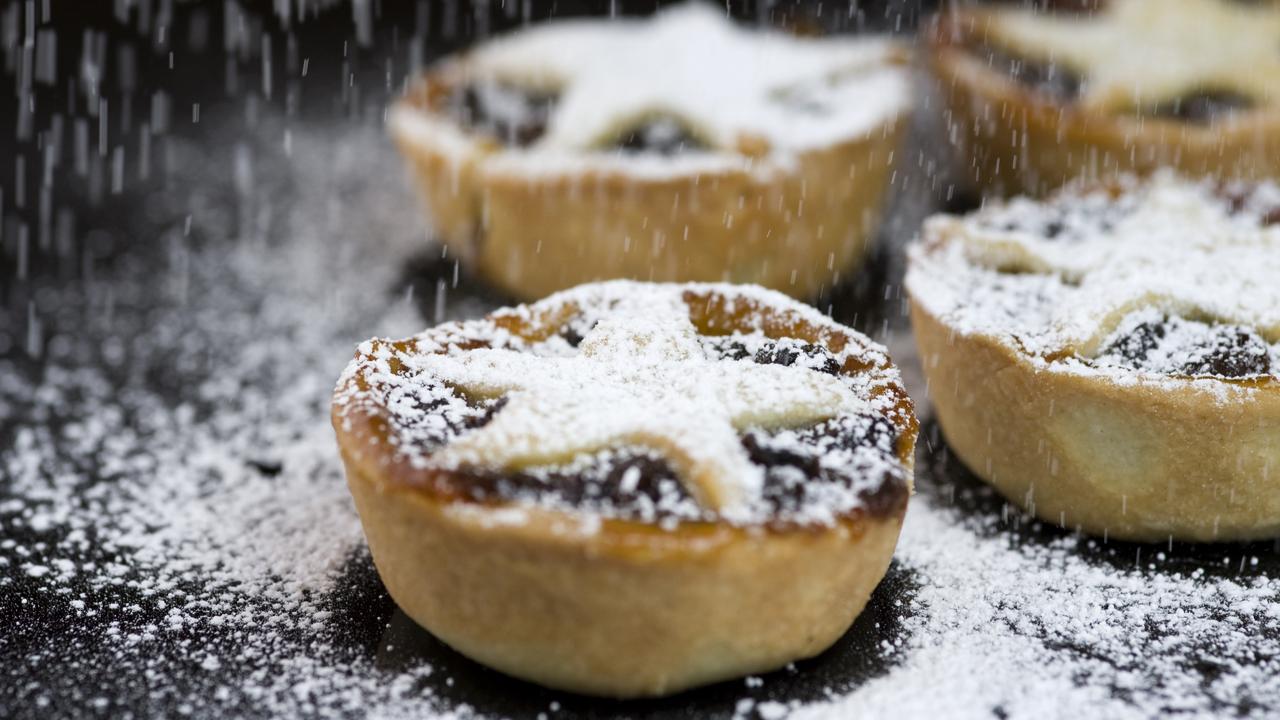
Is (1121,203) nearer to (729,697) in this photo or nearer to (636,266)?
(636,266)

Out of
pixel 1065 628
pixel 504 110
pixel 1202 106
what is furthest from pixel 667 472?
pixel 1202 106

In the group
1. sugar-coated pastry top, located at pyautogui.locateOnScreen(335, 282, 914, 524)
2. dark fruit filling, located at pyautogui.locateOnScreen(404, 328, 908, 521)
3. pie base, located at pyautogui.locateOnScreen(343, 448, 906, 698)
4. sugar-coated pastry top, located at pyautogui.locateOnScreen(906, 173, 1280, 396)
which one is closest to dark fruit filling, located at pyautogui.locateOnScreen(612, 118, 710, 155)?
sugar-coated pastry top, located at pyautogui.locateOnScreen(906, 173, 1280, 396)

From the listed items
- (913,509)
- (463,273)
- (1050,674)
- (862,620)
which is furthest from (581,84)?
(1050,674)

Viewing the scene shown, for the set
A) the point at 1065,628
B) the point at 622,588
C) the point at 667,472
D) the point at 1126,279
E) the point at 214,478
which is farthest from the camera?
the point at 214,478

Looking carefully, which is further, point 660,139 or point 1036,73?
point 1036,73

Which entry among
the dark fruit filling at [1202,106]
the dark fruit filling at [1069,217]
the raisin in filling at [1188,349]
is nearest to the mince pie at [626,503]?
the raisin in filling at [1188,349]

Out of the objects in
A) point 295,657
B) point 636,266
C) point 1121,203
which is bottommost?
point 295,657

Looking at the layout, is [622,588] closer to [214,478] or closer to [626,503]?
[626,503]
